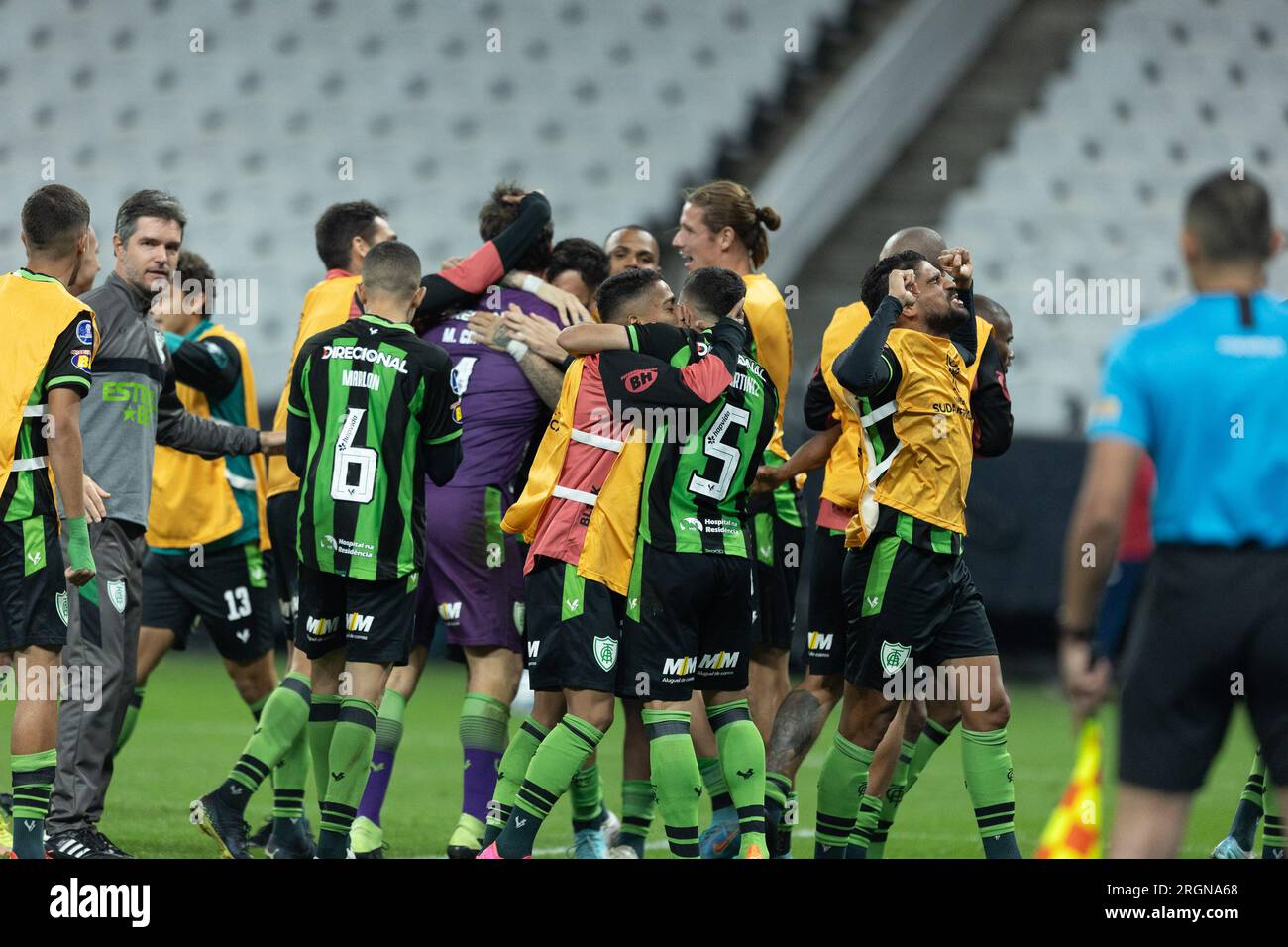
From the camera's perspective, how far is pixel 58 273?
17.0ft

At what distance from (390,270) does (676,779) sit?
2023 millimetres

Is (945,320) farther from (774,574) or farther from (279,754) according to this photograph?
(279,754)

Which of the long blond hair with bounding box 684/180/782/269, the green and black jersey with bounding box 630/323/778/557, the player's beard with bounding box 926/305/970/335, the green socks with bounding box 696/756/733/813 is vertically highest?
the long blond hair with bounding box 684/180/782/269

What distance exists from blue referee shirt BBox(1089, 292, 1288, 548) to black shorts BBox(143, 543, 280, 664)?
441 centimetres

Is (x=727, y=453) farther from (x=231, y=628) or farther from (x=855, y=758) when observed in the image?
(x=231, y=628)

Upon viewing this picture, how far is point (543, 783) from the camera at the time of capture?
5156 mm

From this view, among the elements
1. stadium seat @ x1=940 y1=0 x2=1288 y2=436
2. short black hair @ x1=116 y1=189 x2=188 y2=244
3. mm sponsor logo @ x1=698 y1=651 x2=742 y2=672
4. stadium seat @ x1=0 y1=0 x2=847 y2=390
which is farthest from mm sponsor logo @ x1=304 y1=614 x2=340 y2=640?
stadium seat @ x1=0 y1=0 x2=847 y2=390

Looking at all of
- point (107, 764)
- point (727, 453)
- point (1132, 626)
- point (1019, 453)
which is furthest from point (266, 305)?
point (727, 453)

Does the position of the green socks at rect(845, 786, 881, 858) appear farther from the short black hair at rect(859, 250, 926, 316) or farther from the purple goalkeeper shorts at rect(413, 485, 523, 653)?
the short black hair at rect(859, 250, 926, 316)

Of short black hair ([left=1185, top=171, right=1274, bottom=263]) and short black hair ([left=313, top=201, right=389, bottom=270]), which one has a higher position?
short black hair ([left=313, top=201, right=389, bottom=270])

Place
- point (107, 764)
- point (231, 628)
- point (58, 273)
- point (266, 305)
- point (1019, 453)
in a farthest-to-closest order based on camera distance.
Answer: point (266, 305)
point (1019, 453)
point (231, 628)
point (107, 764)
point (58, 273)

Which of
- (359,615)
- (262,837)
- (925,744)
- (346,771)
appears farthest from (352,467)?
(925,744)

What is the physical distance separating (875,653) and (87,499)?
2.69 metres

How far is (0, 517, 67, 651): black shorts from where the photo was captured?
195 inches
